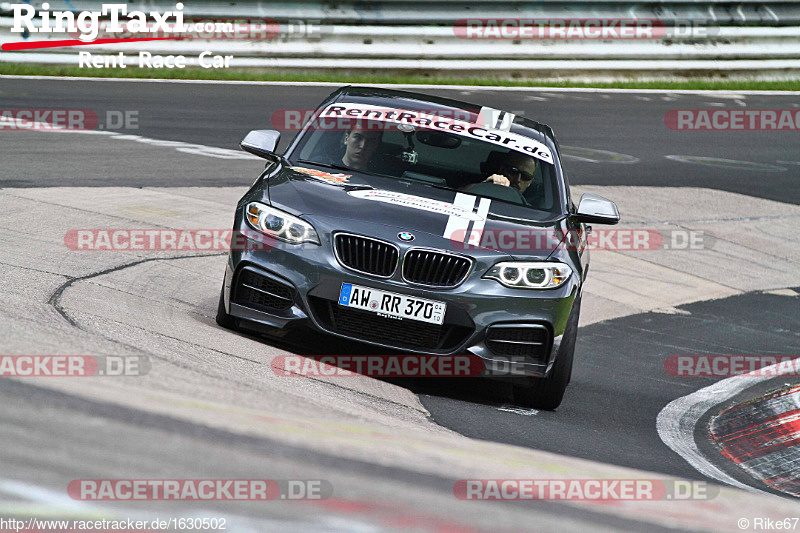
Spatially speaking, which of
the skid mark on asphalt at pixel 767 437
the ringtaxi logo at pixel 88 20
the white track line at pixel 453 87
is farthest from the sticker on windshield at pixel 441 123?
the ringtaxi logo at pixel 88 20

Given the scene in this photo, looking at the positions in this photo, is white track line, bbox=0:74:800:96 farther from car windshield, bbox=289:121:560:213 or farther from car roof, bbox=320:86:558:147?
car windshield, bbox=289:121:560:213

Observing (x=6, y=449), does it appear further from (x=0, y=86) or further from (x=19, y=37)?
(x=19, y=37)

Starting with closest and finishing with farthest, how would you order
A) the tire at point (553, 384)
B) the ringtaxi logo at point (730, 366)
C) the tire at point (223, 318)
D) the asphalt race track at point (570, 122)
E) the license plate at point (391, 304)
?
the license plate at point (391, 304) < the tire at point (553, 384) < the tire at point (223, 318) < the ringtaxi logo at point (730, 366) < the asphalt race track at point (570, 122)

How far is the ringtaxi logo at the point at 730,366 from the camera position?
25.8ft

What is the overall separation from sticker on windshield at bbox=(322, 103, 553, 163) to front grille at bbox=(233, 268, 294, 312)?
5.43 ft

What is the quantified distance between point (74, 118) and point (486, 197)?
30.9 ft

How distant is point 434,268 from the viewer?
5871 mm

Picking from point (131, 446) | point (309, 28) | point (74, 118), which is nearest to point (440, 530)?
point (131, 446)

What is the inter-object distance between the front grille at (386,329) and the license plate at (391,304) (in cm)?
3

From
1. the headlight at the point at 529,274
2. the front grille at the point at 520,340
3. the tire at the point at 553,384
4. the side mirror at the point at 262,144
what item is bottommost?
the tire at the point at 553,384

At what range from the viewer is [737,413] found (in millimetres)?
6859

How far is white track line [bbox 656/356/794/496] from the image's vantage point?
5668 millimetres

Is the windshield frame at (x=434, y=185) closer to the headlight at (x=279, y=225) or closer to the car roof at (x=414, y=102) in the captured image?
the car roof at (x=414, y=102)

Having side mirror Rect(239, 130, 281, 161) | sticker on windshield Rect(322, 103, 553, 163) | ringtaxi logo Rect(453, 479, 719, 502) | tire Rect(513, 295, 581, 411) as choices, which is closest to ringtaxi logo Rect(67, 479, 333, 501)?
ringtaxi logo Rect(453, 479, 719, 502)
